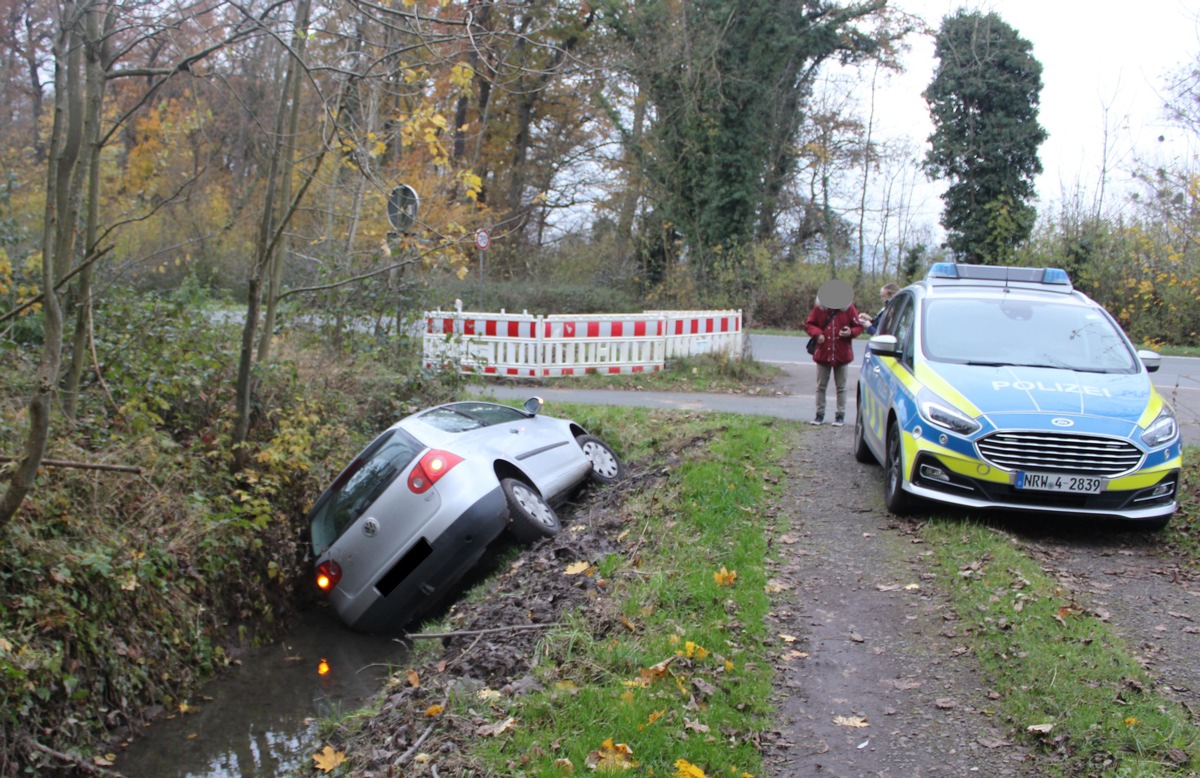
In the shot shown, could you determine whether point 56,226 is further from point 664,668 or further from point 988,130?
point 988,130

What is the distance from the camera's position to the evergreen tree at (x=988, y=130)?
104ft

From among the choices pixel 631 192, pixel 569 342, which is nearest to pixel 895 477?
pixel 569 342

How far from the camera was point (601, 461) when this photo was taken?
10305mm

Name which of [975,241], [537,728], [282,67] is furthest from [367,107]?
[975,241]

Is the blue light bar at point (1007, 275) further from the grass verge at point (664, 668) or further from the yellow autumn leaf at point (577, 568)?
the yellow autumn leaf at point (577, 568)

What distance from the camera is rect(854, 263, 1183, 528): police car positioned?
6.80 m

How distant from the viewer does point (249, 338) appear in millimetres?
9016

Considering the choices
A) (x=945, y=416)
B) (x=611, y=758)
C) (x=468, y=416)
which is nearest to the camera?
(x=611, y=758)

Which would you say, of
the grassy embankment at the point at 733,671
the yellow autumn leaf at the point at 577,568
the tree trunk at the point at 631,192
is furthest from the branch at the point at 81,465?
the tree trunk at the point at 631,192

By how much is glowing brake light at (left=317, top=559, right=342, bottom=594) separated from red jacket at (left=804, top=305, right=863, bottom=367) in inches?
261

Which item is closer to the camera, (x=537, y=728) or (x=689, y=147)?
(x=537, y=728)

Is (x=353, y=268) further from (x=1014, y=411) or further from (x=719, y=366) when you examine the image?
(x=1014, y=411)

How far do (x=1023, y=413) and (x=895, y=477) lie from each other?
111 centimetres

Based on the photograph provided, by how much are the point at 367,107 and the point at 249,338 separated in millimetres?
8104
